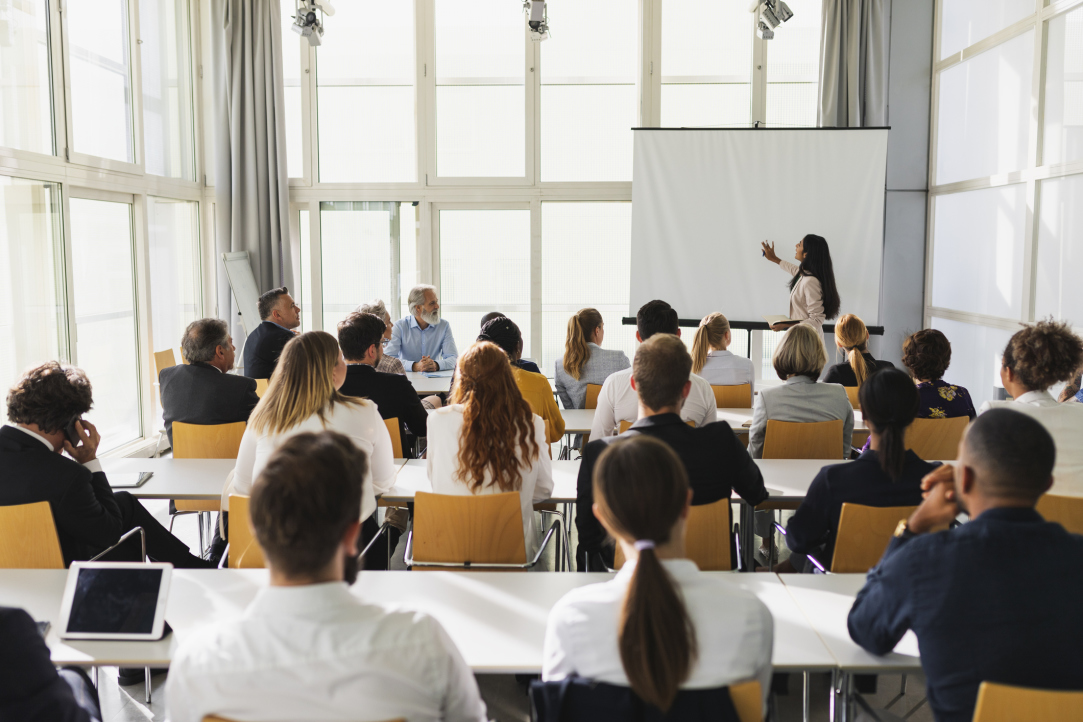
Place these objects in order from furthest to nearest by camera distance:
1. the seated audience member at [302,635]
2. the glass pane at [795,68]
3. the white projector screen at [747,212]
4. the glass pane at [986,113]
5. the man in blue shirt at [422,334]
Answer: the glass pane at [795,68]
the white projector screen at [747,212]
the man in blue shirt at [422,334]
the glass pane at [986,113]
the seated audience member at [302,635]

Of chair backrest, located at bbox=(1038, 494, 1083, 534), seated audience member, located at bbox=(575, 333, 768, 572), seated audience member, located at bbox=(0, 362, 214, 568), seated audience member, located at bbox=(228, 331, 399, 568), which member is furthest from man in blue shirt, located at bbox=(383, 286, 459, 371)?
chair backrest, located at bbox=(1038, 494, 1083, 534)

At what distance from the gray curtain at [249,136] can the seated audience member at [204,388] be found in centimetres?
344

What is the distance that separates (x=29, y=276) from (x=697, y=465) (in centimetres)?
416

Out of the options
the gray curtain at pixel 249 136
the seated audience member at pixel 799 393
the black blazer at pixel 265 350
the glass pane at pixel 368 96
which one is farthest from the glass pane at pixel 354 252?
the seated audience member at pixel 799 393

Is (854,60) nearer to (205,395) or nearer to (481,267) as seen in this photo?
(481,267)

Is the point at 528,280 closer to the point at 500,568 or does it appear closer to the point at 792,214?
the point at 792,214

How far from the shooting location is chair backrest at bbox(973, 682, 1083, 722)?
1292 millimetres

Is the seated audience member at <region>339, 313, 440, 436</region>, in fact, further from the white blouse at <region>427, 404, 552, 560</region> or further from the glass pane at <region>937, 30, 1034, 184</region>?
the glass pane at <region>937, 30, 1034, 184</region>

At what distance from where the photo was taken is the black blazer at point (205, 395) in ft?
12.0

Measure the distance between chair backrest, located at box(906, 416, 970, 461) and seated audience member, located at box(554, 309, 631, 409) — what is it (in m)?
1.47

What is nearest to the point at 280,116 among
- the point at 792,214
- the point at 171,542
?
the point at 792,214

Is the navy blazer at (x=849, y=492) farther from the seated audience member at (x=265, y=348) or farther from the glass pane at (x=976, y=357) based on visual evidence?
the glass pane at (x=976, y=357)

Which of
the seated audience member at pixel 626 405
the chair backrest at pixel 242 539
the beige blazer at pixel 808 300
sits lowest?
the chair backrest at pixel 242 539

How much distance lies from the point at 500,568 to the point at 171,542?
123 cm
